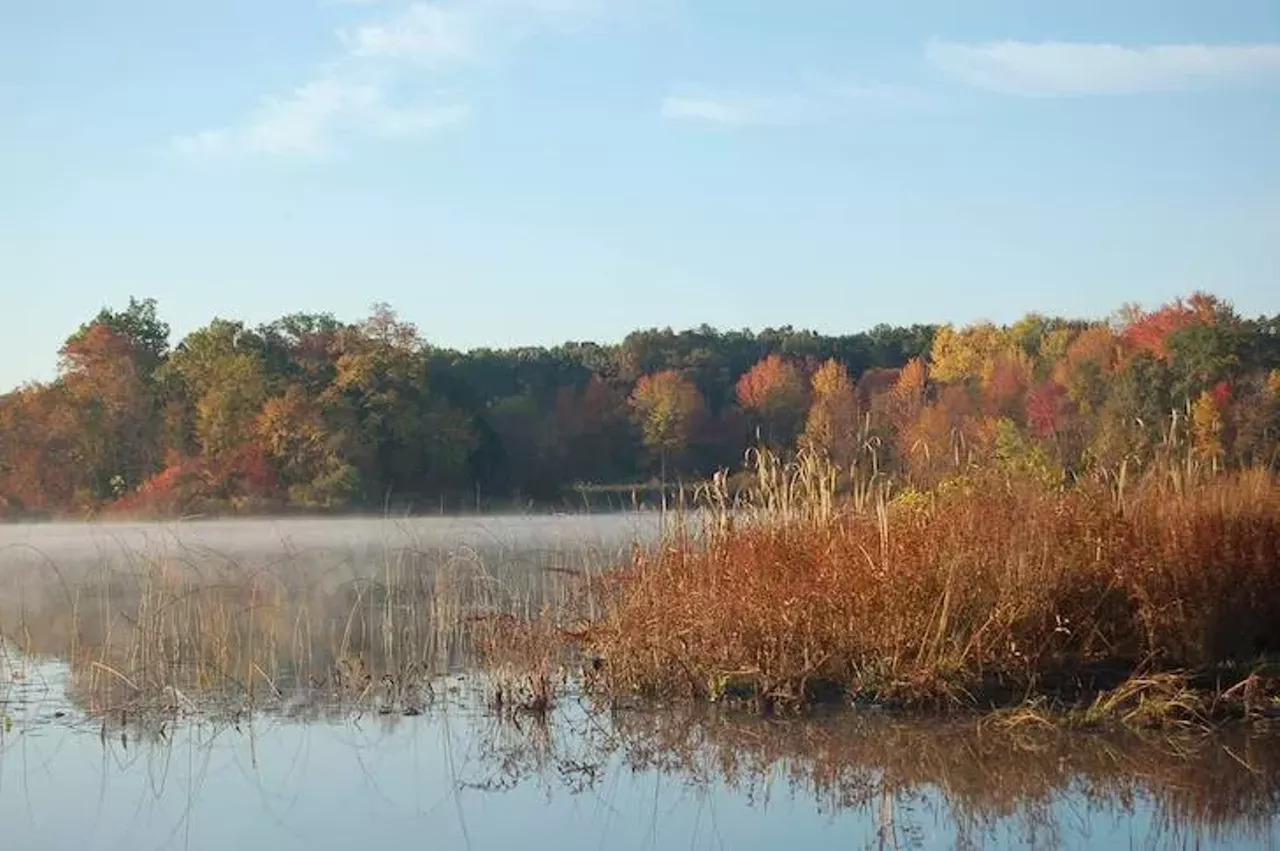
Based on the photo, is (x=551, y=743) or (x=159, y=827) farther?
(x=551, y=743)

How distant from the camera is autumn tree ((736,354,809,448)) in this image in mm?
49156

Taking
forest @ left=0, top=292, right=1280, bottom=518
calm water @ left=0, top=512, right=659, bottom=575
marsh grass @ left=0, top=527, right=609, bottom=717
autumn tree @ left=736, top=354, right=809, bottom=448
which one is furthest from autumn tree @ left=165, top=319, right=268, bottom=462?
marsh grass @ left=0, top=527, right=609, bottom=717

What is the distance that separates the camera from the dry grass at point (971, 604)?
8.91m

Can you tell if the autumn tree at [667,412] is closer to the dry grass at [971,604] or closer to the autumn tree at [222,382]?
the autumn tree at [222,382]

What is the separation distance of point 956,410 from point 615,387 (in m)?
21.8

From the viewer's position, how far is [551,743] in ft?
28.8

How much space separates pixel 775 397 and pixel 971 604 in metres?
41.2

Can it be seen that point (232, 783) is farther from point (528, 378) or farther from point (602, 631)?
point (528, 378)

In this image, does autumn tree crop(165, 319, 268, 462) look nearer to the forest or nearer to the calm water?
the forest

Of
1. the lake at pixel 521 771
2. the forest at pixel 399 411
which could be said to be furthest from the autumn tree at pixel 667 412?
the lake at pixel 521 771

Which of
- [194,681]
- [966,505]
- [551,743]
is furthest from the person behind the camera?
[194,681]

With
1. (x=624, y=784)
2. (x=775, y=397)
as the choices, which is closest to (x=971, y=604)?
(x=624, y=784)

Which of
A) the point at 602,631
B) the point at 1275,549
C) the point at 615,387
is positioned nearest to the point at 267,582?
the point at 602,631

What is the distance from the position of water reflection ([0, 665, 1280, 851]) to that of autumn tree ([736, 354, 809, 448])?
37924mm
